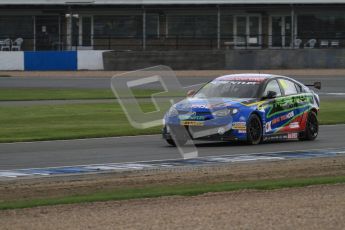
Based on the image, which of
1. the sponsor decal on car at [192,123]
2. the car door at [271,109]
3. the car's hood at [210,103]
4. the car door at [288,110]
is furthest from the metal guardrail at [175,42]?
the sponsor decal on car at [192,123]

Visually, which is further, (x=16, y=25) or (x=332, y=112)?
(x=16, y=25)

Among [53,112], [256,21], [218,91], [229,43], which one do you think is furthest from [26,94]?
[256,21]

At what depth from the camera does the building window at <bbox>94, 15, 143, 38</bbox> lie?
178ft

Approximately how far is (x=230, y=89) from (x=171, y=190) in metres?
6.99

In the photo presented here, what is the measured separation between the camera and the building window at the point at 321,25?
5306 centimetres

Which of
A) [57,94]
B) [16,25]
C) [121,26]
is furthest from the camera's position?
[16,25]

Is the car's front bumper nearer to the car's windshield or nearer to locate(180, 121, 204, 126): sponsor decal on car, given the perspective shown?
locate(180, 121, 204, 126): sponsor decal on car

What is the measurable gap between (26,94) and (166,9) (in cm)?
2264

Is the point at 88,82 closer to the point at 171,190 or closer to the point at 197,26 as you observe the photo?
the point at 197,26

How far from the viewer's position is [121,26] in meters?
54.5

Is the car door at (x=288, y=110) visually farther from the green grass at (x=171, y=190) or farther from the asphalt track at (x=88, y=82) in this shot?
the asphalt track at (x=88, y=82)

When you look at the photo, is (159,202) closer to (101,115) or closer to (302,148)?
(302,148)

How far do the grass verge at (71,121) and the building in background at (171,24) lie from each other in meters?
23.6

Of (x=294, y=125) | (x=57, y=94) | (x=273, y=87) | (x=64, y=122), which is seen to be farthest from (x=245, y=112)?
(x=57, y=94)
